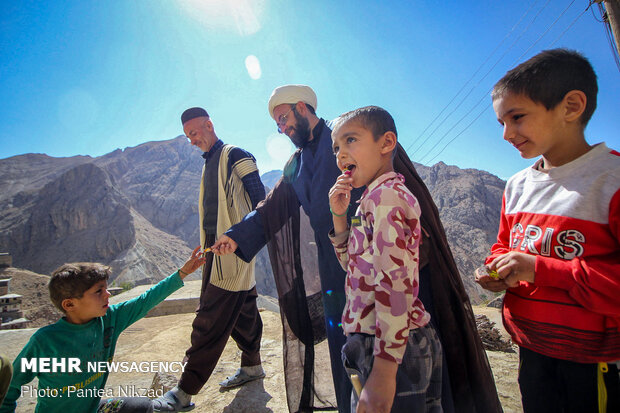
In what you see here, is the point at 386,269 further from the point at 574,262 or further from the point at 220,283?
the point at 220,283

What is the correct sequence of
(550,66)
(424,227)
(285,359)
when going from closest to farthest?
(550,66)
(424,227)
(285,359)

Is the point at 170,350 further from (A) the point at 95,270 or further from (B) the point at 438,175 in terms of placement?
(B) the point at 438,175

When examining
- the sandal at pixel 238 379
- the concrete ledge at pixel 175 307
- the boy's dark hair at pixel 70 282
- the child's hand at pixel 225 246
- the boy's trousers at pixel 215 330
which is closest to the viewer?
the boy's dark hair at pixel 70 282

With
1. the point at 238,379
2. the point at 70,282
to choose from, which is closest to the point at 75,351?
the point at 70,282

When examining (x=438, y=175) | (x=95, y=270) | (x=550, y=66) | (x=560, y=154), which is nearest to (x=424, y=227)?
(x=560, y=154)

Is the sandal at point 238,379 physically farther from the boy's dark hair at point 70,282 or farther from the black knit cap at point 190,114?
the black knit cap at point 190,114

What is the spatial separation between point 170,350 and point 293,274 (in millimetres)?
3082

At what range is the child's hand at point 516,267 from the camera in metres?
1.01

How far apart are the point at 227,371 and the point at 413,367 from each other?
8.74 feet

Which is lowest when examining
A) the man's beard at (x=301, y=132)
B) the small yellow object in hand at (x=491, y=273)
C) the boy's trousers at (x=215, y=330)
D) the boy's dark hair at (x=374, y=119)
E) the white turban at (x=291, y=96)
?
the boy's trousers at (x=215, y=330)

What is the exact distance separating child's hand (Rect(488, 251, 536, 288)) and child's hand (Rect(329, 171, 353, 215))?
1.99ft

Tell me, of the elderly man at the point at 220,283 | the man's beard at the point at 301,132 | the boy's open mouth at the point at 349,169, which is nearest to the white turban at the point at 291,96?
the man's beard at the point at 301,132

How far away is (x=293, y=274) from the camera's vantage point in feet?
6.24

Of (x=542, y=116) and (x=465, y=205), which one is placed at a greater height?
(x=465, y=205)
